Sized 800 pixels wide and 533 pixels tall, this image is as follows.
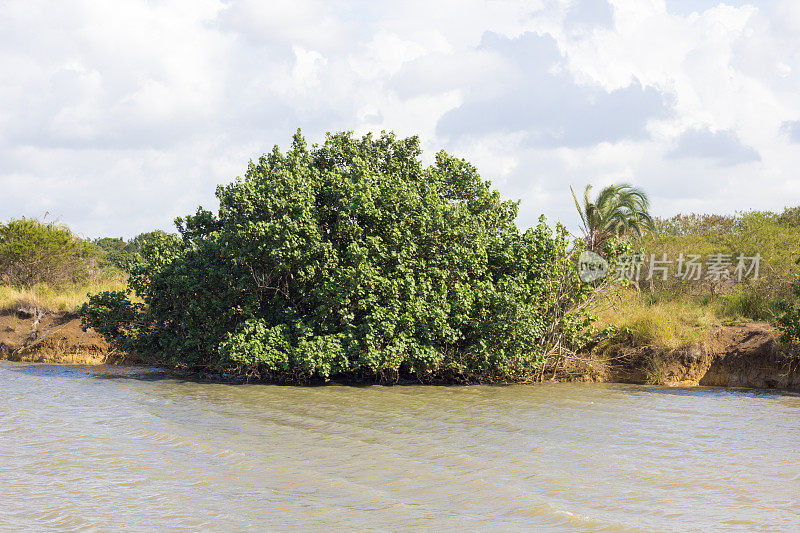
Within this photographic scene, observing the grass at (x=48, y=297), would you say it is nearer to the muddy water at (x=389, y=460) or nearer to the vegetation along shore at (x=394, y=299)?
the vegetation along shore at (x=394, y=299)

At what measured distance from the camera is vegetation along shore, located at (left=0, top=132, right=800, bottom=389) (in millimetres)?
14656

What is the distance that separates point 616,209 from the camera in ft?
82.5

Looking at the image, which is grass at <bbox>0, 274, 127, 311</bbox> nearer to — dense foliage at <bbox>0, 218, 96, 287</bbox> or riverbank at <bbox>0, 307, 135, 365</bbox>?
riverbank at <bbox>0, 307, 135, 365</bbox>

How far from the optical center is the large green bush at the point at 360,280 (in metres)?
14.6

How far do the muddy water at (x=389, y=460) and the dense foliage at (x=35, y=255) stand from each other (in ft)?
44.9

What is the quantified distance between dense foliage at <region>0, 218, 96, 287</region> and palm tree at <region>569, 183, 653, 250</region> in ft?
69.4

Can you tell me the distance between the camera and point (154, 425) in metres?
10.9

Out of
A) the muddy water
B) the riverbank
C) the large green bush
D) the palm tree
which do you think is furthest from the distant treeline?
the palm tree

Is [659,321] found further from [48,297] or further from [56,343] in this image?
[48,297]

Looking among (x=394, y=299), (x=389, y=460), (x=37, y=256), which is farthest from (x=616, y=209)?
(x=37, y=256)

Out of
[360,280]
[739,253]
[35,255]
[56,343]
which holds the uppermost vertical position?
[739,253]

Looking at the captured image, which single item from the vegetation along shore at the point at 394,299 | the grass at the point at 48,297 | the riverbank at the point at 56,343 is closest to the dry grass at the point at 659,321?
the vegetation along shore at the point at 394,299

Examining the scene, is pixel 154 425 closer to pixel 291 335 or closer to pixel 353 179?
pixel 291 335

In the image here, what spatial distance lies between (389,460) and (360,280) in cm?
593
